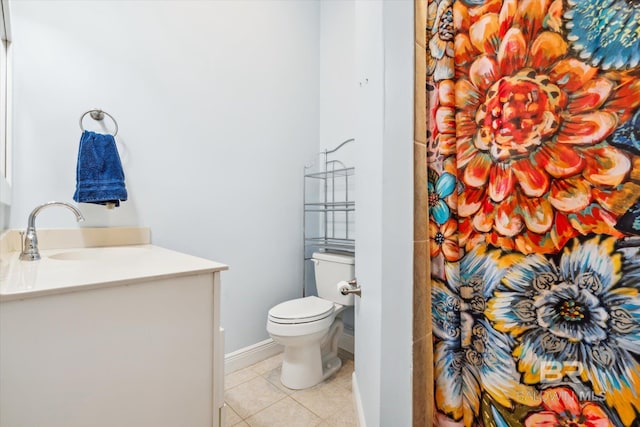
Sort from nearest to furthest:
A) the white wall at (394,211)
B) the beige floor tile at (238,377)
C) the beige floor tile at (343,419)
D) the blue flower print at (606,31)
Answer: the blue flower print at (606,31)
the white wall at (394,211)
the beige floor tile at (343,419)
the beige floor tile at (238,377)

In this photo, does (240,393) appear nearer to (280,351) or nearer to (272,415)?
(272,415)

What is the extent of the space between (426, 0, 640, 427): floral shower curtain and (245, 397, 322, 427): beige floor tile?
816mm

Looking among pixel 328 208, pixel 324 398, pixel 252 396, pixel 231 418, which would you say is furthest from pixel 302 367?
pixel 328 208

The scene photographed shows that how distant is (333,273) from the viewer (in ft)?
6.32

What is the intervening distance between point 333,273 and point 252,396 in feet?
2.77

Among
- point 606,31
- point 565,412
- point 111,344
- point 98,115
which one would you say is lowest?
point 565,412

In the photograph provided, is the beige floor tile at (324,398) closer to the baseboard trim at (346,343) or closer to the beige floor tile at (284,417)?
the beige floor tile at (284,417)

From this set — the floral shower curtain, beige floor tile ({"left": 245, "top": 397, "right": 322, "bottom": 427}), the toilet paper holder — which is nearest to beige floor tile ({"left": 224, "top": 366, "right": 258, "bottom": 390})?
beige floor tile ({"left": 245, "top": 397, "right": 322, "bottom": 427})

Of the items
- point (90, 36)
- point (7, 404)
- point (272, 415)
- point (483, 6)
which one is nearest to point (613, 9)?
point (483, 6)

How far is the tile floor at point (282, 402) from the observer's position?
1.40 metres

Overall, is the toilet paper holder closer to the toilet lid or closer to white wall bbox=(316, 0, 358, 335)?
the toilet lid

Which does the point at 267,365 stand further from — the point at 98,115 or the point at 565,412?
the point at 98,115

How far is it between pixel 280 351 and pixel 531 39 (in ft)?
7.06

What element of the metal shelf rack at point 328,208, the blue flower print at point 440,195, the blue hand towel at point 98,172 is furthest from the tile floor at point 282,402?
the blue hand towel at point 98,172
